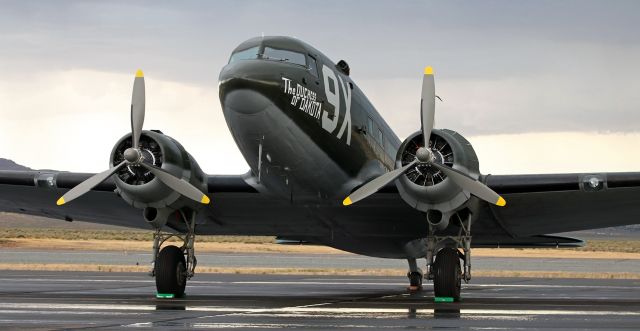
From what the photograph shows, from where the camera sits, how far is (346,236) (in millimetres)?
24562

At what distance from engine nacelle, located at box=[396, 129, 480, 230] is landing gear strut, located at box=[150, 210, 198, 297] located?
5.24 meters

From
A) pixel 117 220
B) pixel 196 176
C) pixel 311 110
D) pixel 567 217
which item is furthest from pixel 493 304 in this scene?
pixel 117 220

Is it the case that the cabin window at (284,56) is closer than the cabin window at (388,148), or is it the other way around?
the cabin window at (284,56)

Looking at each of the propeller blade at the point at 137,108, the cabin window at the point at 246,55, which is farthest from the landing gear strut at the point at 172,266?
the cabin window at the point at 246,55

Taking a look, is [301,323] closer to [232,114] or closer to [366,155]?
[232,114]

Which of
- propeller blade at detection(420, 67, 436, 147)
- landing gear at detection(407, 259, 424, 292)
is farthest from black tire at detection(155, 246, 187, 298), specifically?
landing gear at detection(407, 259, 424, 292)

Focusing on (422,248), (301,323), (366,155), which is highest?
(366,155)

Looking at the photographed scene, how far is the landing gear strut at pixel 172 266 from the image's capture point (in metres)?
22.4

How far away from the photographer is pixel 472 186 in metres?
20.5

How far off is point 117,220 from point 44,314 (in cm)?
1105

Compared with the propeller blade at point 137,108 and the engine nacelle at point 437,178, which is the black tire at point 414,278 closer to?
the engine nacelle at point 437,178

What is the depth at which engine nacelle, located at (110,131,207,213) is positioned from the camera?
71.6 feet

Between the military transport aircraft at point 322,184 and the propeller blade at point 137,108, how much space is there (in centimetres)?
3

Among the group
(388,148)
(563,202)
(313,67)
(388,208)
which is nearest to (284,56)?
(313,67)
